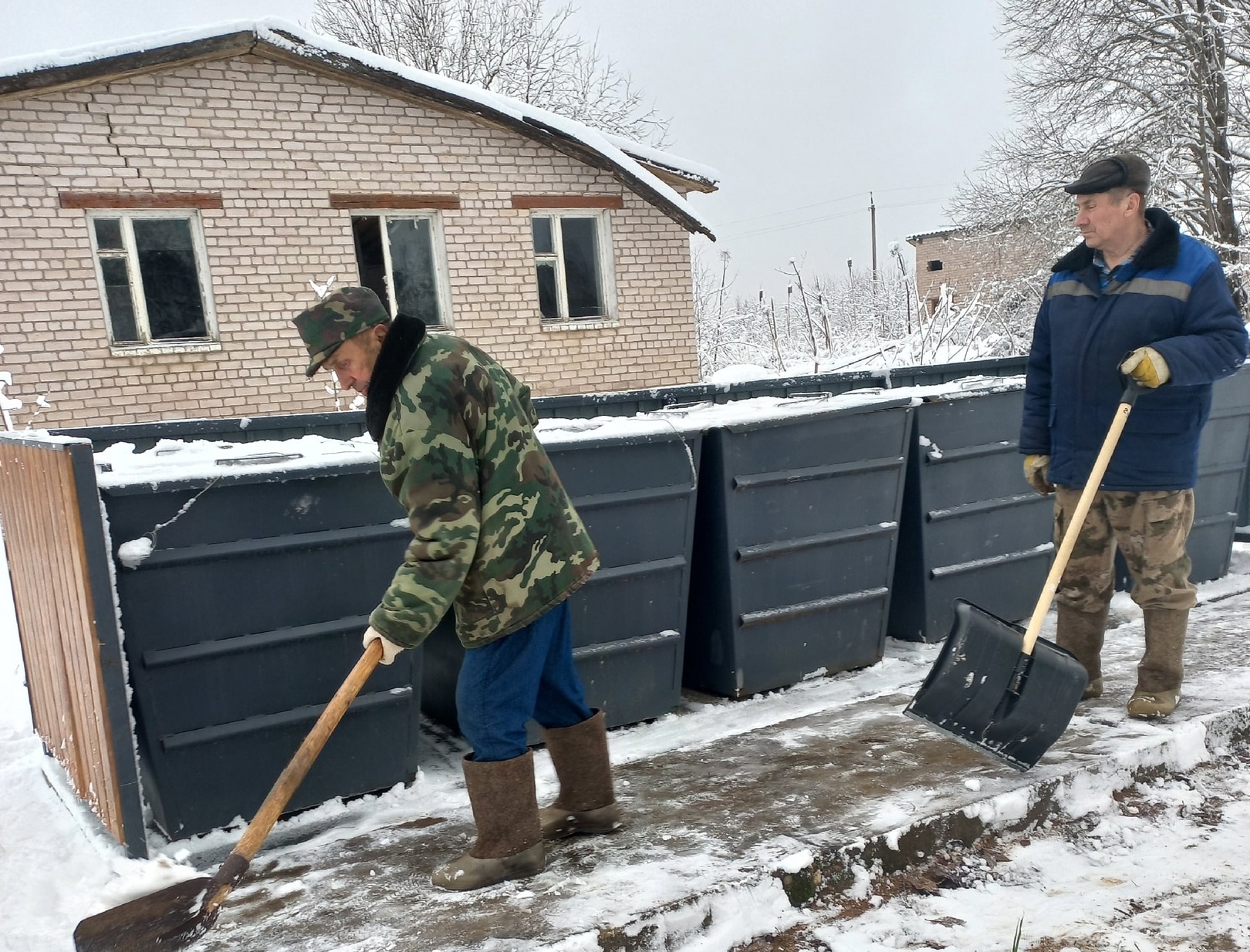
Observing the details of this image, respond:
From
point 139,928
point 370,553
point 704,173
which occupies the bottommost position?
point 139,928

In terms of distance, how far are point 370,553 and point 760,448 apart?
1.56 meters

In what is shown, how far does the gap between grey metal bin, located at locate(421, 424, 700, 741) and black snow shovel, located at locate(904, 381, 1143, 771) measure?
3.34 feet

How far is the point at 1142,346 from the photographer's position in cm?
312

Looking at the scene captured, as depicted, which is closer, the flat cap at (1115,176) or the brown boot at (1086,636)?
the flat cap at (1115,176)

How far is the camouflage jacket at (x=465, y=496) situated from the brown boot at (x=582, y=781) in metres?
0.49

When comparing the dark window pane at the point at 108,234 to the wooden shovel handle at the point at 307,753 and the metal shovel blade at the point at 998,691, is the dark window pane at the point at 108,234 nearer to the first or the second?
the wooden shovel handle at the point at 307,753

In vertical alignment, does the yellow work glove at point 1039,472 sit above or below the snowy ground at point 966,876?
above

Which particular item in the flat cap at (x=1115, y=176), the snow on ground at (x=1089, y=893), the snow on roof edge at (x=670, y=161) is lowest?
the snow on ground at (x=1089, y=893)

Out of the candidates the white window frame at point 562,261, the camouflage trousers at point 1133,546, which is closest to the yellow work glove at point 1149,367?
the camouflage trousers at point 1133,546

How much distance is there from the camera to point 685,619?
151 inches

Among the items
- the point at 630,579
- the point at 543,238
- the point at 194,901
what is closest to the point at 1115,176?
the point at 630,579

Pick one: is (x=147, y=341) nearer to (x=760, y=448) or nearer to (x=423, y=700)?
(x=423, y=700)

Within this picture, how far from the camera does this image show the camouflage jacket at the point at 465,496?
2229mm

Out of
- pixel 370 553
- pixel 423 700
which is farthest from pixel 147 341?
pixel 370 553
